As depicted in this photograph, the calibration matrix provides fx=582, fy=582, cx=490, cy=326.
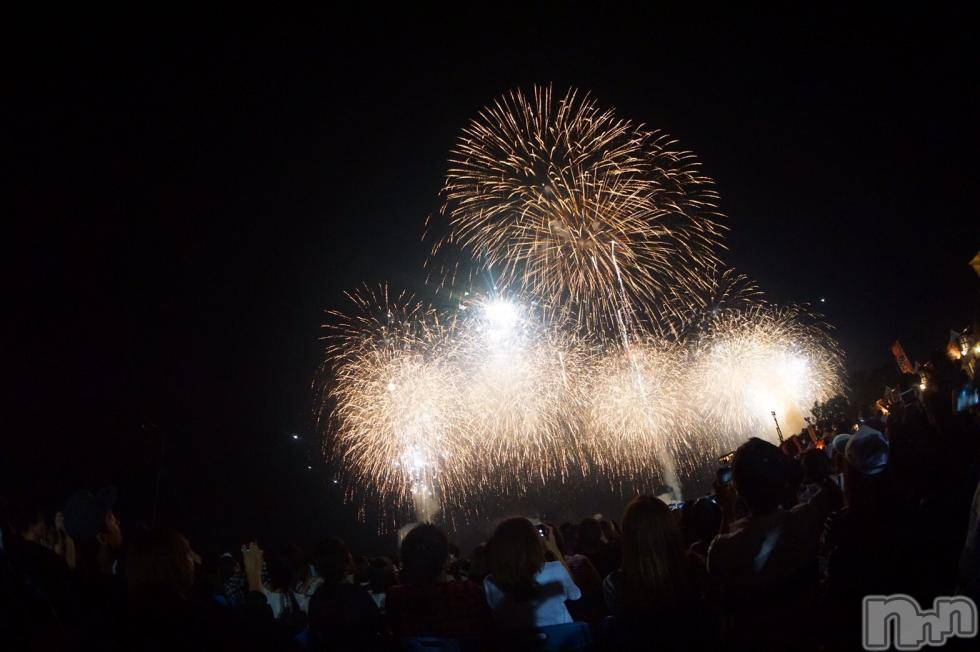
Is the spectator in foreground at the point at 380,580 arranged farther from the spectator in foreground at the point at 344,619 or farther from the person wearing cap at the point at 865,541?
the person wearing cap at the point at 865,541

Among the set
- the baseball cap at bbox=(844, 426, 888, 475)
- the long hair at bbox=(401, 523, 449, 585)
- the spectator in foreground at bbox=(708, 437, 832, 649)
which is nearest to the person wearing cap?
the baseball cap at bbox=(844, 426, 888, 475)

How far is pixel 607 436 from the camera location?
31.9 metres

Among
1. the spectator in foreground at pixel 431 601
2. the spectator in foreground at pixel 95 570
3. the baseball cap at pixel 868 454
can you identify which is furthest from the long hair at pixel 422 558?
the baseball cap at pixel 868 454

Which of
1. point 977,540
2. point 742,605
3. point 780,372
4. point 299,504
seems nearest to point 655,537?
point 742,605

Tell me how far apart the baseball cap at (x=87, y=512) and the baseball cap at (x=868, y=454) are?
5.07 meters

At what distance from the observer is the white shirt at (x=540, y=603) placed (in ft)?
11.9

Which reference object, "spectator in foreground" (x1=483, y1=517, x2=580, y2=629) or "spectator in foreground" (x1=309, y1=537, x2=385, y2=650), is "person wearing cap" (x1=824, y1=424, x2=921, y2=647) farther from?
"spectator in foreground" (x1=309, y1=537, x2=385, y2=650)

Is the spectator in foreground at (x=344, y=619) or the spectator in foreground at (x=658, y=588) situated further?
the spectator in foreground at (x=344, y=619)

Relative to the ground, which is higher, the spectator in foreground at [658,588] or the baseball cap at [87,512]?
the baseball cap at [87,512]

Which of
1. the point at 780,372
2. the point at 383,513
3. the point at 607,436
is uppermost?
the point at 780,372

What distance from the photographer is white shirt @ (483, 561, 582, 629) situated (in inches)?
143

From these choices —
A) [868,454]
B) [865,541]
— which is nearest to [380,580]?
[865,541]

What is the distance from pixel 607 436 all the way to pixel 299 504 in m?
16.6

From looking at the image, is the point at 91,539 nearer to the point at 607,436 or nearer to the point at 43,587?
the point at 43,587
